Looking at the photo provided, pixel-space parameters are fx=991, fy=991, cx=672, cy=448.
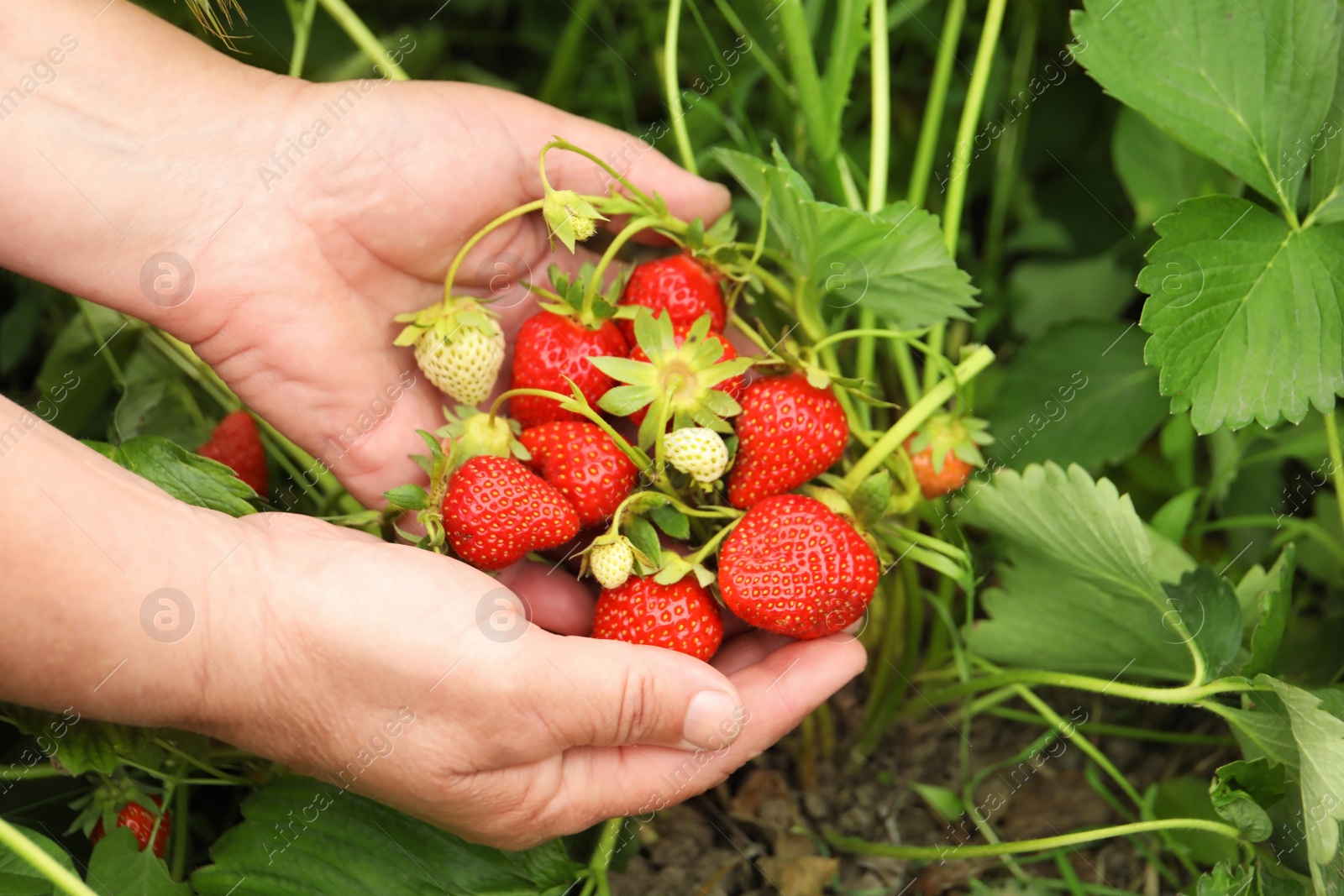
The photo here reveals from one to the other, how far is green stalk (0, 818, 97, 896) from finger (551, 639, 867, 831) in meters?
0.40

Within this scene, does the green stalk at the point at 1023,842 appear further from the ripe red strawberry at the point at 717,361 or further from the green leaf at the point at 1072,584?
the ripe red strawberry at the point at 717,361

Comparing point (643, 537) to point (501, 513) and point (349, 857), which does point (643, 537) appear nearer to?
point (501, 513)

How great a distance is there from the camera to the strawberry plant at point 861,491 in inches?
38.4

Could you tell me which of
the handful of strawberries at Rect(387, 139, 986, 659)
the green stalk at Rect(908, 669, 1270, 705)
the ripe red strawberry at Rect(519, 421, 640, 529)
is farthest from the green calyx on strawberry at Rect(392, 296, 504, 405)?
the green stalk at Rect(908, 669, 1270, 705)

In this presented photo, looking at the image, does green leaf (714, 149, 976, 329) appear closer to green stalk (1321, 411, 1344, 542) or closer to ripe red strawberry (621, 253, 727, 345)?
ripe red strawberry (621, 253, 727, 345)

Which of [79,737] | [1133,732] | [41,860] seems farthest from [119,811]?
[1133,732]

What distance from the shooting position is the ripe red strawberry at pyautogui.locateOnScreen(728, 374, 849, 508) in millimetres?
1010

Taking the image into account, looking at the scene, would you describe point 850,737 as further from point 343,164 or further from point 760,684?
point 343,164

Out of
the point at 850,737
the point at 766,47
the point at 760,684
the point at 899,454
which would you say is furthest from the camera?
the point at 766,47

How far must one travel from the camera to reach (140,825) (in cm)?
104

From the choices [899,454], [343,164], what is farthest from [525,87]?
[899,454]

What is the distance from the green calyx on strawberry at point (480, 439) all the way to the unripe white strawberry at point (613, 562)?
0.48 feet

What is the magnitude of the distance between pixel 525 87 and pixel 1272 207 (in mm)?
1216

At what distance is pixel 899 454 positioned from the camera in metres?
1.10
